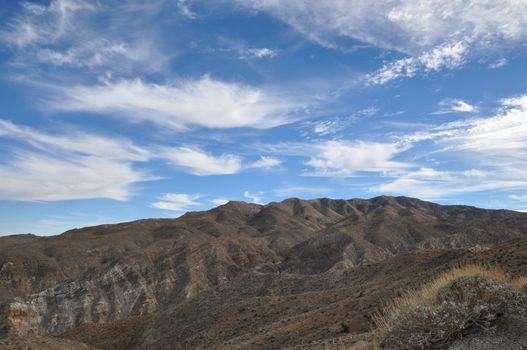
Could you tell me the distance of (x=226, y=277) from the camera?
90.6 m

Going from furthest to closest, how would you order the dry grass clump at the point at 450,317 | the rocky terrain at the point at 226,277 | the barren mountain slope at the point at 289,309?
the rocky terrain at the point at 226,277 → the barren mountain slope at the point at 289,309 → the dry grass clump at the point at 450,317

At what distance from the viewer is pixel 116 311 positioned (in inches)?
2830

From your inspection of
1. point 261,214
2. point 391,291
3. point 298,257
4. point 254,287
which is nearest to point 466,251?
point 391,291

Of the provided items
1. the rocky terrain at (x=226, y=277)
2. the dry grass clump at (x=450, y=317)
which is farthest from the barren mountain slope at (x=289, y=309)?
the dry grass clump at (x=450, y=317)

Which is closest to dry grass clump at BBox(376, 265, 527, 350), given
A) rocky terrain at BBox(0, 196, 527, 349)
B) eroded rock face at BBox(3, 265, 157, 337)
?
rocky terrain at BBox(0, 196, 527, 349)

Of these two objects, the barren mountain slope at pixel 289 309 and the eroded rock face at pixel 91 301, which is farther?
the eroded rock face at pixel 91 301

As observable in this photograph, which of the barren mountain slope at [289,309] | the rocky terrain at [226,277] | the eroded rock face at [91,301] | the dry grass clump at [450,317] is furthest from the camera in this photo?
the eroded rock face at [91,301]

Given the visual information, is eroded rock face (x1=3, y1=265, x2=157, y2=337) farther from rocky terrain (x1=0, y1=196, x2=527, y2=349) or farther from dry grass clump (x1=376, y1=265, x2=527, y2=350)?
dry grass clump (x1=376, y1=265, x2=527, y2=350)

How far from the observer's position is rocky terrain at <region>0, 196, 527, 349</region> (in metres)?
21.9

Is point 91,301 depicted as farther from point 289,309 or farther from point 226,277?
point 289,309

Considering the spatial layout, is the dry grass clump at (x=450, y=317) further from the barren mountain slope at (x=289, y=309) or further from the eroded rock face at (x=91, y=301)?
the eroded rock face at (x=91, y=301)

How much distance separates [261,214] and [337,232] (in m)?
71.8

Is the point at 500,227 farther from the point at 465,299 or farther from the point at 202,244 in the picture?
the point at 465,299

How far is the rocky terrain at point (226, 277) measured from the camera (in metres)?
21.9
